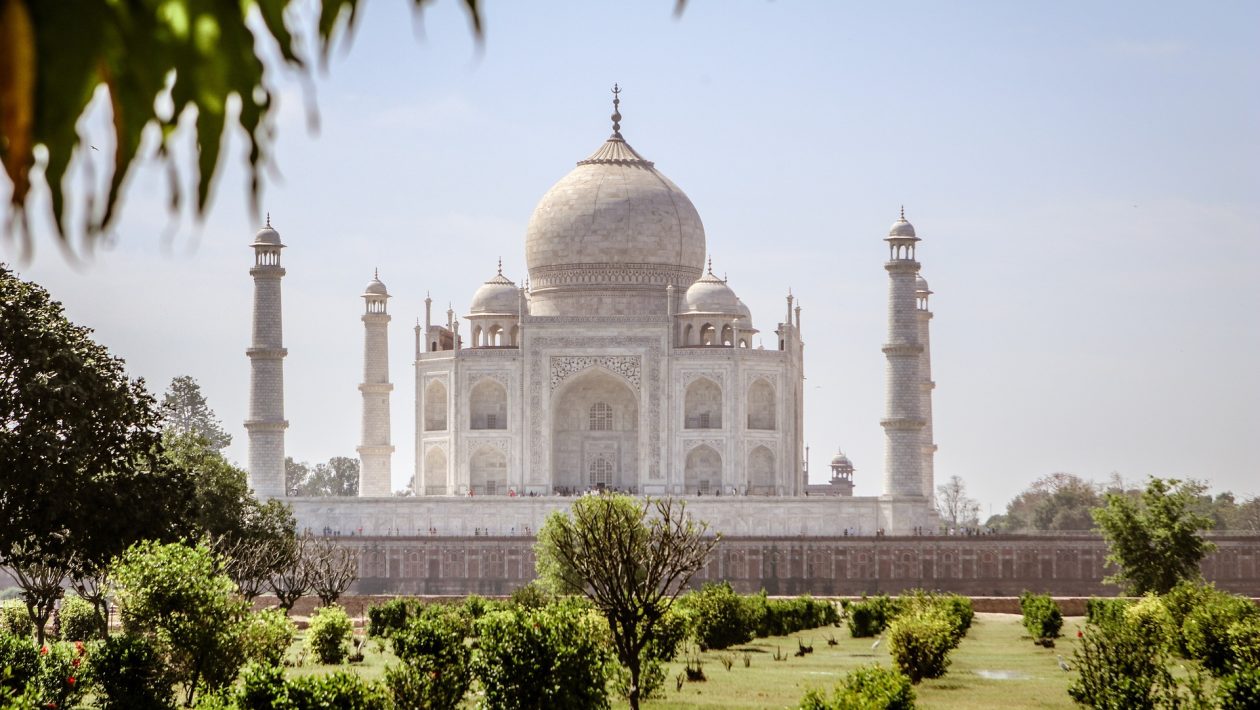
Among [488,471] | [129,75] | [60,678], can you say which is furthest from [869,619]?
[129,75]

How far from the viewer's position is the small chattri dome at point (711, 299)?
47875 millimetres

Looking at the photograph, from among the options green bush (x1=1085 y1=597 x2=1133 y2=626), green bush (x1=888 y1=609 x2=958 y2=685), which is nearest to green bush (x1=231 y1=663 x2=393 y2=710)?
green bush (x1=888 y1=609 x2=958 y2=685)

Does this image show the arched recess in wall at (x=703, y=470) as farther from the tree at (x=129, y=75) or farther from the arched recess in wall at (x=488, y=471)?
the tree at (x=129, y=75)

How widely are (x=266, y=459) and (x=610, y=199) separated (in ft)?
42.7

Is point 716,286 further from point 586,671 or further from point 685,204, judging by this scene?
point 586,671

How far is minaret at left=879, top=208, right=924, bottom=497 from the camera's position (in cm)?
4400

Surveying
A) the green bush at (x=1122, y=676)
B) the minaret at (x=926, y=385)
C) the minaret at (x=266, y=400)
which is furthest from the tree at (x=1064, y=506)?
the green bush at (x=1122, y=676)

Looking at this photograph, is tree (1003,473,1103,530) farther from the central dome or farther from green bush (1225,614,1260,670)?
green bush (1225,614,1260,670)

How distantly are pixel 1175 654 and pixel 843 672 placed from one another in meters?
4.45

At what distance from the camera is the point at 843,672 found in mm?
21453

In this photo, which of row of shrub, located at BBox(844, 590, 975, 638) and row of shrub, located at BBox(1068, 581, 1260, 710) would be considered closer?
row of shrub, located at BBox(1068, 581, 1260, 710)

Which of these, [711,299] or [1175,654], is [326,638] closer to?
[1175,654]

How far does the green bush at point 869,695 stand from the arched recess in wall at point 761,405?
35.2 m

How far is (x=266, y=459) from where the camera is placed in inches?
1753
